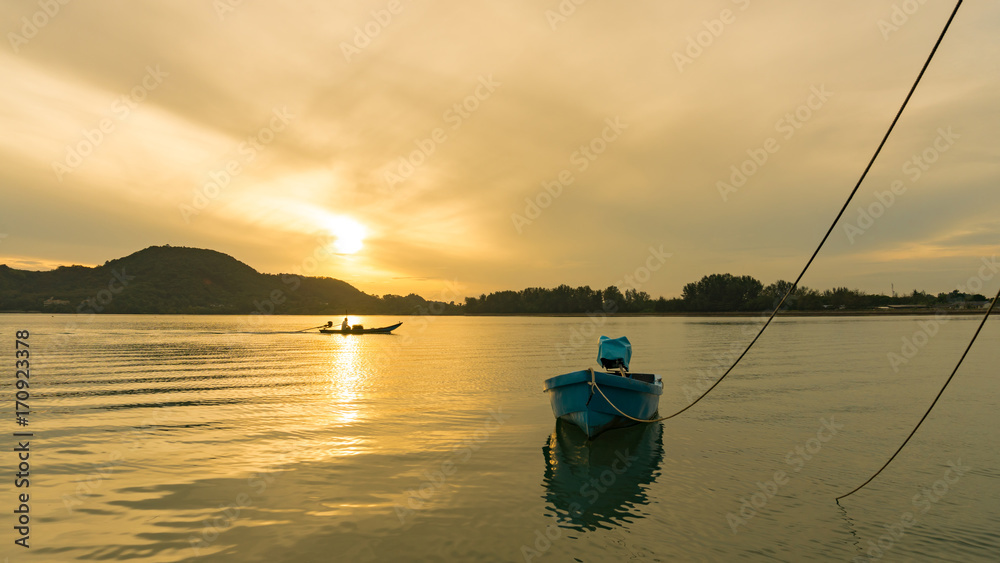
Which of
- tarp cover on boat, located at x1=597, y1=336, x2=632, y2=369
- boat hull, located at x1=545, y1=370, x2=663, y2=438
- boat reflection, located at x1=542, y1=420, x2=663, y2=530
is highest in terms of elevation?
tarp cover on boat, located at x1=597, y1=336, x2=632, y2=369

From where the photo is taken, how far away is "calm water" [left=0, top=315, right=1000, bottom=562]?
29.1 ft

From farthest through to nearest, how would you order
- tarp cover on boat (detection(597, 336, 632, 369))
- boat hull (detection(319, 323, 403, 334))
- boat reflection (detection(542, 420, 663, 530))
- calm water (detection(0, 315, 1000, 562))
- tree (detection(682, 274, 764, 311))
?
1. tree (detection(682, 274, 764, 311))
2. boat hull (detection(319, 323, 403, 334))
3. tarp cover on boat (detection(597, 336, 632, 369))
4. boat reflection (detection(542, 420, 663, 530))
5. calm water (detection(0, 315, 1000, 562))

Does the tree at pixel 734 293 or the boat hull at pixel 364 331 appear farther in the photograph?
the tree at pixel 734 293

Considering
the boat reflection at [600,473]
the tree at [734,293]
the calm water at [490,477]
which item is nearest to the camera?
the calm water at [490,477]

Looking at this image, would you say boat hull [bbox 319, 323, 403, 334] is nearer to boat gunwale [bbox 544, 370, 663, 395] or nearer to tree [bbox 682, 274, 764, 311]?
boat gunwale [bbox 544, 370, 663, 395]

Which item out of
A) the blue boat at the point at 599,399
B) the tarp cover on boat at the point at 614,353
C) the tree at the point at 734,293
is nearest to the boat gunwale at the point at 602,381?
the blue boat at the point at 599,399

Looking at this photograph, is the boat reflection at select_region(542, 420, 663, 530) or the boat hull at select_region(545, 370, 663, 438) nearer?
the boat reflection at select_region(542, 420, 663, 530)

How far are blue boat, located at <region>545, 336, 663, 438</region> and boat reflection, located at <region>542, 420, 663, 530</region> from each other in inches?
22.1

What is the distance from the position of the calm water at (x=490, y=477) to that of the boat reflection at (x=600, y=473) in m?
0.08

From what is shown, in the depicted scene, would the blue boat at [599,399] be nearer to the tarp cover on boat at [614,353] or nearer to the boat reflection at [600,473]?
the boat reflection at [600,473]

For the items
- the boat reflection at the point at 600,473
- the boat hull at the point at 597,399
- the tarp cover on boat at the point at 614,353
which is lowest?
the boat reflection at the point at 600,473

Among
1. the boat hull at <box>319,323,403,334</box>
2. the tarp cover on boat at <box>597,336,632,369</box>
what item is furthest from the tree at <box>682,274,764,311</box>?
the tarp cover on boat at <box>597,336,632,369</box>

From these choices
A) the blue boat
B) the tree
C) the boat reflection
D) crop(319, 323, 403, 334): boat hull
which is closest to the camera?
the boat reflection

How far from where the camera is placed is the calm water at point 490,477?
8859mm
